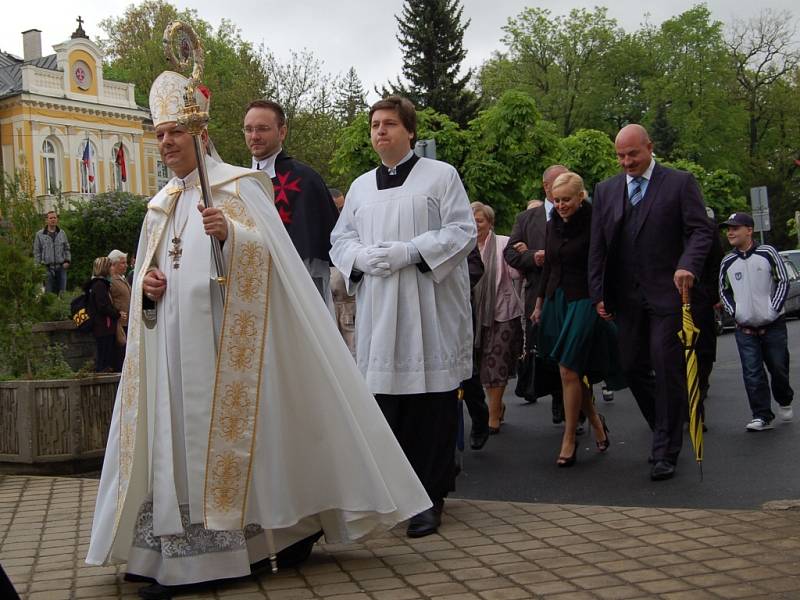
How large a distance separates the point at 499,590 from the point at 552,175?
564 centimetres

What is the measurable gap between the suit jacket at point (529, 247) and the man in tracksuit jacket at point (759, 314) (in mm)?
1600

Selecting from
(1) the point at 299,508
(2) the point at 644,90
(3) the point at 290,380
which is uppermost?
(2) the point at 644,90

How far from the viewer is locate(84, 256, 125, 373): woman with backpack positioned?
1288cm

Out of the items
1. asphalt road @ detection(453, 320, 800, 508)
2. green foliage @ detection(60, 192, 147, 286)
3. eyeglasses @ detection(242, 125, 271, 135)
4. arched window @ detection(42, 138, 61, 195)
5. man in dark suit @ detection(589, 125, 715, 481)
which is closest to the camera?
asphalt road @ detection(453, 320, 800, 508)

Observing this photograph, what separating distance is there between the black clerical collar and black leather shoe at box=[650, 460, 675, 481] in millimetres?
2527

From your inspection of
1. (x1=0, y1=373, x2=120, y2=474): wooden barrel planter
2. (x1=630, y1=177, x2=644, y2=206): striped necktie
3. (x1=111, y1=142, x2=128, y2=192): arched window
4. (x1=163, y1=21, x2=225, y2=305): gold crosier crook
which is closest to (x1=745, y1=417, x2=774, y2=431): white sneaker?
(x1=630, y1=177, x2=644, y2=206): striped necktie

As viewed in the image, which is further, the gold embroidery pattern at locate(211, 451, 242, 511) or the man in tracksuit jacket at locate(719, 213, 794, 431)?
the man in tracksuit jacket at locate(719, 213, 794, 431)

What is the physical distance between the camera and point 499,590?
4.64 m

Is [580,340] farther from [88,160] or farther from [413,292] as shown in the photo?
[88,160]

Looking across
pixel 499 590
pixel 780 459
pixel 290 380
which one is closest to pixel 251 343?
pixel 290 380

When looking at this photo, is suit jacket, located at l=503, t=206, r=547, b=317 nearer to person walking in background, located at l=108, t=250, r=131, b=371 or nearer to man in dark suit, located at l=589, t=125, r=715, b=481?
man in dark suit, located at l=589, t=125, r=715, b=481

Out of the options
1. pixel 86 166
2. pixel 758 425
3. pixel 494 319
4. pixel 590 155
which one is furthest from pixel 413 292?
pixel 86 166

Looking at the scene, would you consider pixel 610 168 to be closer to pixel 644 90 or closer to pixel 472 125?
pixel 472 125

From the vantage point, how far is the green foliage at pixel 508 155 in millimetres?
33969
